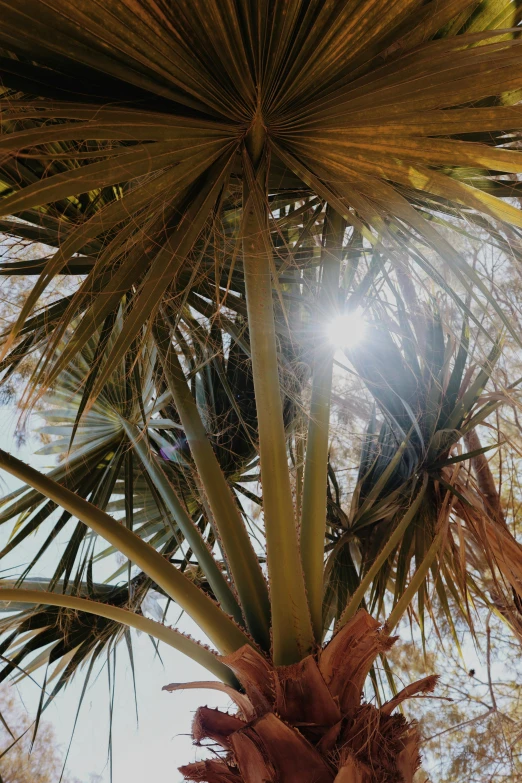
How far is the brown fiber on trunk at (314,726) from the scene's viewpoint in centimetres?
98

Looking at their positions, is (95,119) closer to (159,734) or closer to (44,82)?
(44,82)

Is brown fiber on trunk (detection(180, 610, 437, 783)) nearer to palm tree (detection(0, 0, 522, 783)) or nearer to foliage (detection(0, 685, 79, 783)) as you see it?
palm tree (detection(0, 0, 522, 783))

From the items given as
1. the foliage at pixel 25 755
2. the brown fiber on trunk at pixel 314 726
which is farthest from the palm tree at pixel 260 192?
the foliage at pixel 25 755

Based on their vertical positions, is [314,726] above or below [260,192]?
below

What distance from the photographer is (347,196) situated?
1.22m

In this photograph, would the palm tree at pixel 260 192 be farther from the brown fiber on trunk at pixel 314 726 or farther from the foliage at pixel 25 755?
the foliage at pixel 25 755

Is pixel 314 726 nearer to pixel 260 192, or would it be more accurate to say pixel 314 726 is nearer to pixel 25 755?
pixel 260 192

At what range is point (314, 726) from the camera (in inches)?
40.8

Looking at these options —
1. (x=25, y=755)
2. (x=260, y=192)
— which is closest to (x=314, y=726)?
(x=260, y=192)

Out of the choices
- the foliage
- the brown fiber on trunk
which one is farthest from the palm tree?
the foliage

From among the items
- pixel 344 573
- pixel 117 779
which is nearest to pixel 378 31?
pixel 344 573

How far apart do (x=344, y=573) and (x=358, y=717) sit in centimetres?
115

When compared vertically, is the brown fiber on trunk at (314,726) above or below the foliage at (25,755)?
below

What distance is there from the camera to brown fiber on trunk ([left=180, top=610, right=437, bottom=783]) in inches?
38.8
